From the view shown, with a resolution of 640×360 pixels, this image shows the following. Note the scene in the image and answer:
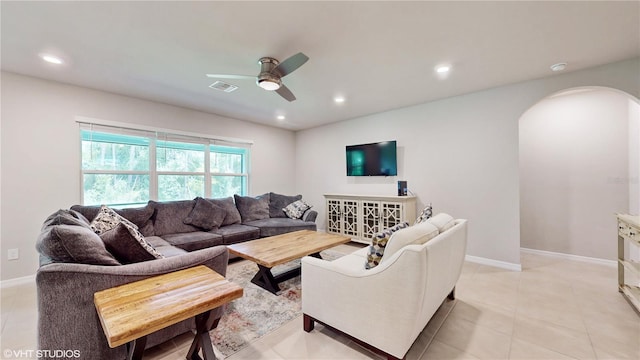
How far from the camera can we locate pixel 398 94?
11.6 ft

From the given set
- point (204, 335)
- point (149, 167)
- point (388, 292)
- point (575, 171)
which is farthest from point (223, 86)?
point (575, 171)

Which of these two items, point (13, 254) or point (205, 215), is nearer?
point (13, 254)

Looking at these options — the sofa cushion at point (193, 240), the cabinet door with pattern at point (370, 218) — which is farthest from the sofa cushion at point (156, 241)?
the cabinet door with pattern at point (370, 218)

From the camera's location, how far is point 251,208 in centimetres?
450

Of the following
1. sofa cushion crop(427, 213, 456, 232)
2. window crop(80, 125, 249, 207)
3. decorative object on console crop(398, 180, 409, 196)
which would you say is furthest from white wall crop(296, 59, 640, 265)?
window crop(80, 125, 249, 207)

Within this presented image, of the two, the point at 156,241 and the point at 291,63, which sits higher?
the point at 291,63

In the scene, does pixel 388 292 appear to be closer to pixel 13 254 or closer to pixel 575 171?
pixel 575 171

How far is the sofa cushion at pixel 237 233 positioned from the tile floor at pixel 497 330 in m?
1.77

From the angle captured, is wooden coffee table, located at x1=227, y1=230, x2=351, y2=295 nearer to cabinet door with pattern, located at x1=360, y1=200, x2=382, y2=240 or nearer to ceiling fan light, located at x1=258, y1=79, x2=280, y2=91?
cabinet door with pattern, located at x1=360, y1=200, x2=382, y2=240

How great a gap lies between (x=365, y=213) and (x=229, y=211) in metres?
2.37

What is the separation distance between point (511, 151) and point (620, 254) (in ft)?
4.78

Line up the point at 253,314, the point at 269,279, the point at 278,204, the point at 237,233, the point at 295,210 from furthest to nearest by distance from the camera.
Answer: the point at 278,204 → the point at 295,210 → the point at 237,233 → the point at 269,279 → the point at 253,314

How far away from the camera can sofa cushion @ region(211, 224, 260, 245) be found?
3570 mm

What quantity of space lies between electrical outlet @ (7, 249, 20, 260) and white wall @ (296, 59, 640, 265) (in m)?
4.95
